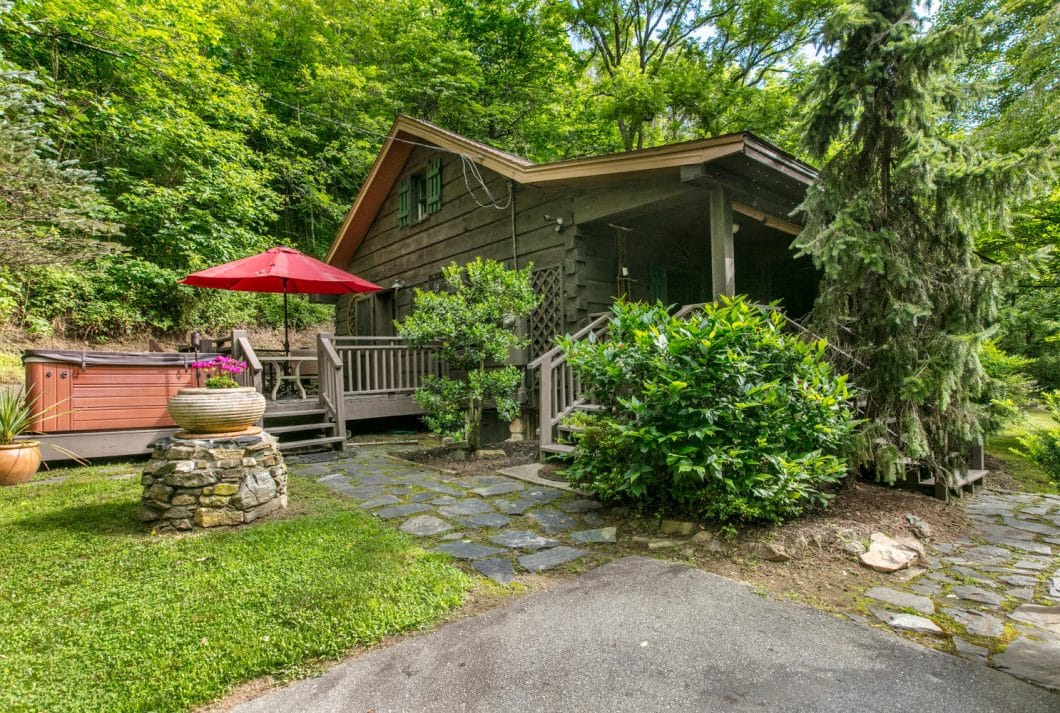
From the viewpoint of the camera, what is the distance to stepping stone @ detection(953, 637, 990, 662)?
6.44ft

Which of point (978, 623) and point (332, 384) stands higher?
point (332, 384)

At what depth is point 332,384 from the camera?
258 inches

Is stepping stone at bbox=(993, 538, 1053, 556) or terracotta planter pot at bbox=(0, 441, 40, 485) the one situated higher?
terracotta planter pot at bbox=(0, 441, 40, 485)

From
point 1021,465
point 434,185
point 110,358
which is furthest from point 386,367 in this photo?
point 1021,465

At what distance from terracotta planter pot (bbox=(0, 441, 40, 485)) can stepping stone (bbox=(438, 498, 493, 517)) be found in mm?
4263

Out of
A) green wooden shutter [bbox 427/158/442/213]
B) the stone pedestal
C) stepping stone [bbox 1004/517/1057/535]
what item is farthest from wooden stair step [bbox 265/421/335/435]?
stepping stone [bbox 1004/517/1057/535]

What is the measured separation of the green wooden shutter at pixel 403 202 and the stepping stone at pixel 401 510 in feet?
23.6

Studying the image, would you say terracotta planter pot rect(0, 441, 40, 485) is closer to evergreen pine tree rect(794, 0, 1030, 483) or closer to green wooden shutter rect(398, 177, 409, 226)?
green wooden shutter rect(398, 177, 409, 226)

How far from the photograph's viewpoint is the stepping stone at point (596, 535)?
10.6 ft

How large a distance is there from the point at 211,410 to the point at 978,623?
4689mm

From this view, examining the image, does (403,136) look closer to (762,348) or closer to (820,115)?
(820,115)

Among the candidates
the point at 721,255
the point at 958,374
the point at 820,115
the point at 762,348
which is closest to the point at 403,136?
the point at 721,255

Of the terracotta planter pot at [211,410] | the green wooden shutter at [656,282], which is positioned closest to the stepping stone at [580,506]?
the terracotta planter pot at [211,410]

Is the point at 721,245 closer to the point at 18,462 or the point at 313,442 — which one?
the point at 313,442
